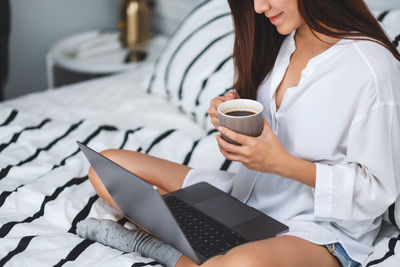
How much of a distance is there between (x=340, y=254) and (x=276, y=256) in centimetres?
17

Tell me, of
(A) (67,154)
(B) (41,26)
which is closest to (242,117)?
(A) (67,154)

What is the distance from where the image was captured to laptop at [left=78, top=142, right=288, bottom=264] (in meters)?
0.97

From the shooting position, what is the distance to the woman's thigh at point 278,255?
37.4 inches

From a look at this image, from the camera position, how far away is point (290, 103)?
3.69 ft

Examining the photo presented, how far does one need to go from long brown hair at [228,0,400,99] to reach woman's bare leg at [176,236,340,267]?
0.39 meters

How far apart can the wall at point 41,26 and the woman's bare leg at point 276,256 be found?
1.68 meters

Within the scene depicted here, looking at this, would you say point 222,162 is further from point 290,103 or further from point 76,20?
point 76,20

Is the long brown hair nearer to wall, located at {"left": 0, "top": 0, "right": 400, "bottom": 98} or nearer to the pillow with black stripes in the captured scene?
the pillow with black stripes

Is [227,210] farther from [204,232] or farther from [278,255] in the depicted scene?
[278,255]

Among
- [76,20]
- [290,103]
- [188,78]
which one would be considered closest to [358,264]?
[290,103]

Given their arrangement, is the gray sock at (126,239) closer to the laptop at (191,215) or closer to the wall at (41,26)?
the laptop at (191,215)

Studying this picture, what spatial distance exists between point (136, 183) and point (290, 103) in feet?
1.26

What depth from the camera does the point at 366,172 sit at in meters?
1.03

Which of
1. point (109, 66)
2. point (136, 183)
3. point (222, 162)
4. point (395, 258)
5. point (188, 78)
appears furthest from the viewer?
point (109, 66)
